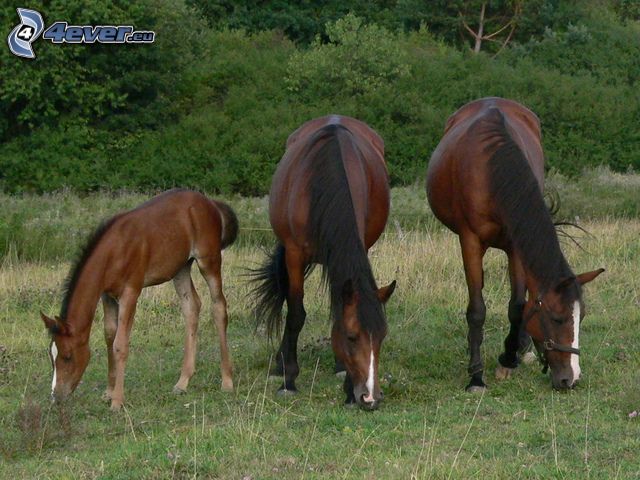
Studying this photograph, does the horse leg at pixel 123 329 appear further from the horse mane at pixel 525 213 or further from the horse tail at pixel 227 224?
the horse mane at pixel 525 213

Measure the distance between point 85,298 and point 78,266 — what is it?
9.5 inches

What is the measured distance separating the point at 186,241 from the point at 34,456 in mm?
2356

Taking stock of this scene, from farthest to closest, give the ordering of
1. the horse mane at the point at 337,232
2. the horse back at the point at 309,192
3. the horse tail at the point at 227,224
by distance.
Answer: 1. the horse tail at the point at 227,224
2. the horse back at the point at 309,192
3. the horse mane at the point at 337,232

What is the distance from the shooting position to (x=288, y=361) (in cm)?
Result: 830

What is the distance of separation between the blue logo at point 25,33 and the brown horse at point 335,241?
21255mm

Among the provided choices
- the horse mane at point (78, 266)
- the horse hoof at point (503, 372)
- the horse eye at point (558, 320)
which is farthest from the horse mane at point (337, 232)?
the horse hoof at point (503, 372)

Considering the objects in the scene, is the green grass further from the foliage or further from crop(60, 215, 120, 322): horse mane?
crop(60, 215, 120, 322): horse mane

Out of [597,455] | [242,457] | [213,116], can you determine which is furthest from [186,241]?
[213,116]

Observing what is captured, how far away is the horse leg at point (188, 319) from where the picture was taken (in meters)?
8.36

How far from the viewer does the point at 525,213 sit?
7809 millimetres

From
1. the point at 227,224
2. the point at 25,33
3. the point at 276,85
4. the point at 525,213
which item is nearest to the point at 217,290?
the point at 227,224

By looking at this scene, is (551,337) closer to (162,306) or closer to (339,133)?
(339,133)

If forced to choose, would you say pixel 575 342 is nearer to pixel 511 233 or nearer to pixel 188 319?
pixel 511 233

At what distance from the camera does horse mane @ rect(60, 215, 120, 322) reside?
769 centimetres
